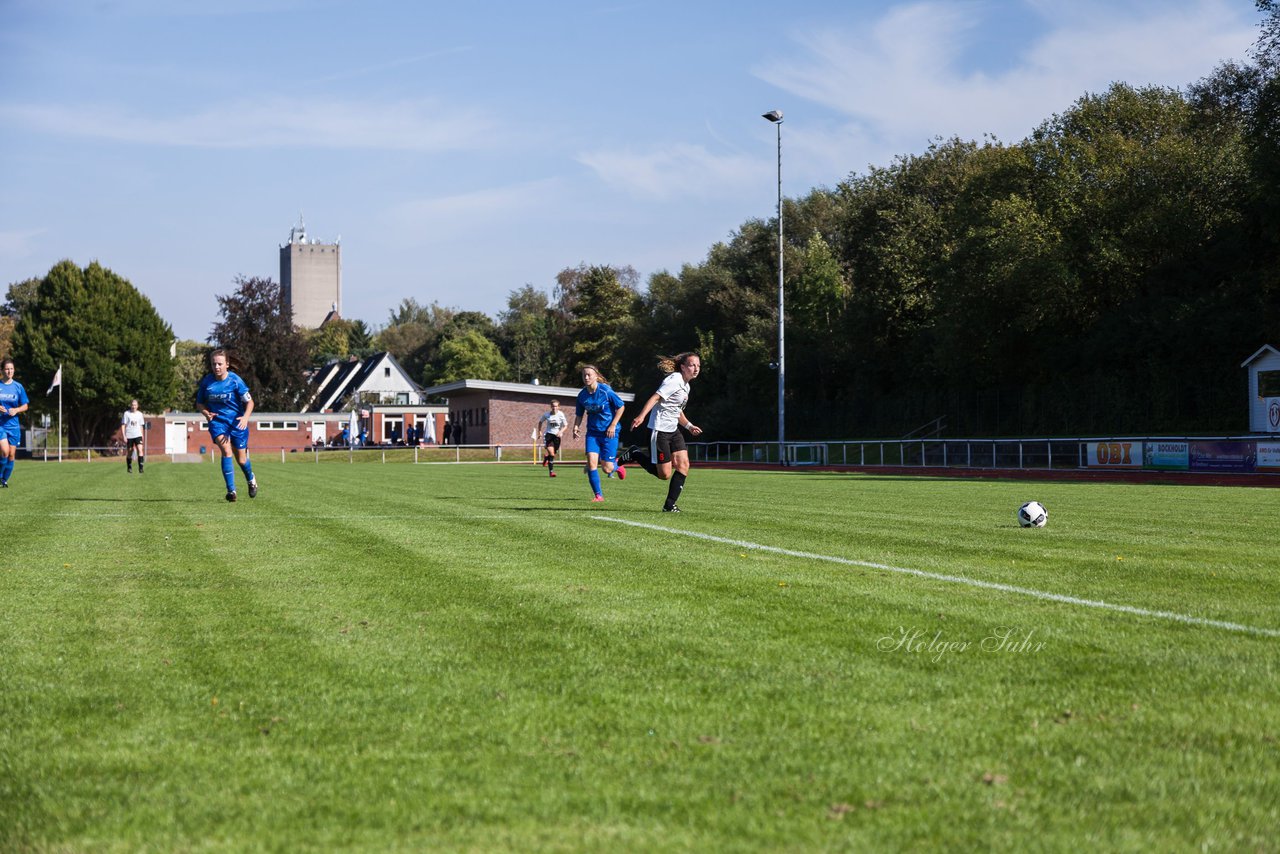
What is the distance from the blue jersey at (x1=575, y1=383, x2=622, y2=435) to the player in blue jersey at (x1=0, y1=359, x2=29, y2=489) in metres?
9.62

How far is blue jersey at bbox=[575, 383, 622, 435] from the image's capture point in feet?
57.9

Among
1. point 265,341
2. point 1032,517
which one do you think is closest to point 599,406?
point 1032,517

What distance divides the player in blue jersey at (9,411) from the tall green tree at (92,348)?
57.1 m

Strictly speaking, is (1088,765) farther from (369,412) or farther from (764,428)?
(369,412)

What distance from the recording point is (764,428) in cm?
6159

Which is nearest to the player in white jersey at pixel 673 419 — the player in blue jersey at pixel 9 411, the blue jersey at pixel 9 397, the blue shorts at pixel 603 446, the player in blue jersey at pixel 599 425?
the player in blue jersey at pixel 599 425

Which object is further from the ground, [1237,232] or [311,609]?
[1237,232]

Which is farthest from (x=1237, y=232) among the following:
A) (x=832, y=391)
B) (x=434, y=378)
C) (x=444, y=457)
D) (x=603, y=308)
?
(x=434, y=378)

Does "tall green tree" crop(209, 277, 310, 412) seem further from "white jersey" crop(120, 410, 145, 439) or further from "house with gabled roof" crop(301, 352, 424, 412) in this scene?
"white jersey" crop(120, 410, 145, 439)

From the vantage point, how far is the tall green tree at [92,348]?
239ft

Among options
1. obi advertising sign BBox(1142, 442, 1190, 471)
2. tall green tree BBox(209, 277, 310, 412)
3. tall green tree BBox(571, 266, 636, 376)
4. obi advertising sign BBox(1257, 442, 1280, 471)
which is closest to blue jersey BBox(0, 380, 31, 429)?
obi advertising sign BBox(1142, 442, 1190, 471)

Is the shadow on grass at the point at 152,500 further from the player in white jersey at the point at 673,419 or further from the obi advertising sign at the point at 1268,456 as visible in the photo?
the obi advertising sign at the point at 1268,456

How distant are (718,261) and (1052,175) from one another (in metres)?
31.2

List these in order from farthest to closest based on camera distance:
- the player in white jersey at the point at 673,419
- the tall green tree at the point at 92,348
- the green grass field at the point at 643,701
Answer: the tall green tree at the point at 92,348 → the player in white jersey at the point at 673,419 → the green grass field at the point at 643,701
